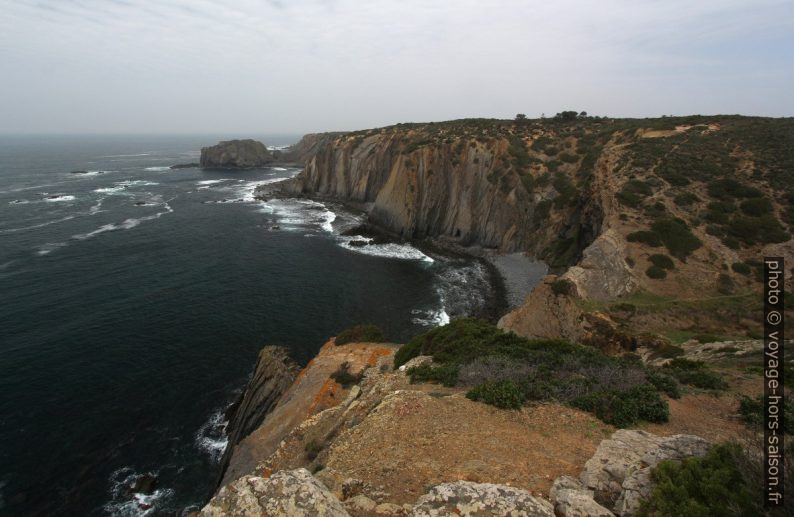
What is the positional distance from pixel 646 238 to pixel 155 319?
145 feet

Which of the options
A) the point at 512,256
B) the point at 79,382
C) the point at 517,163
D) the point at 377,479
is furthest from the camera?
the point at 517,163

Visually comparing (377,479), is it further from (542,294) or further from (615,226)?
(615,226)

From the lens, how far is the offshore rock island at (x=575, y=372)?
7.86 metres

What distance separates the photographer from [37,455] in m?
23.8

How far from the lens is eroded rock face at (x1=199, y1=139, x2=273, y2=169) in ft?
504

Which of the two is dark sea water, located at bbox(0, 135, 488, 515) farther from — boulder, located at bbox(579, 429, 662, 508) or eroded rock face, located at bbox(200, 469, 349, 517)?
boulder, located at bbox(579, 429, 662, 508)

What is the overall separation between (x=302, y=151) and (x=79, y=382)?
14906 cm

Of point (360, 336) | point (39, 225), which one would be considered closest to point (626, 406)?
point (360, 336)

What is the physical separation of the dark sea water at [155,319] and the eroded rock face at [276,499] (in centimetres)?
1906

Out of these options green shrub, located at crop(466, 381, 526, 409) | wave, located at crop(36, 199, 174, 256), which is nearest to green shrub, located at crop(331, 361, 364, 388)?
green shrub, located at crop(466, 381, 526, 409)

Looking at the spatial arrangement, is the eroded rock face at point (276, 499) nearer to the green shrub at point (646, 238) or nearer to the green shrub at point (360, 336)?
the green shrub at point (360, 336)

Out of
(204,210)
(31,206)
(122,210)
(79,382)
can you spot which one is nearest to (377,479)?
(79,382)

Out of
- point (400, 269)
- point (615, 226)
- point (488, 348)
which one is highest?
point (615, 226)

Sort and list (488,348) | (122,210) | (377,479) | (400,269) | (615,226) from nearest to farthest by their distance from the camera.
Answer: (377,479) → (488,348) → (615,226) → (400,269) → (122,210)
